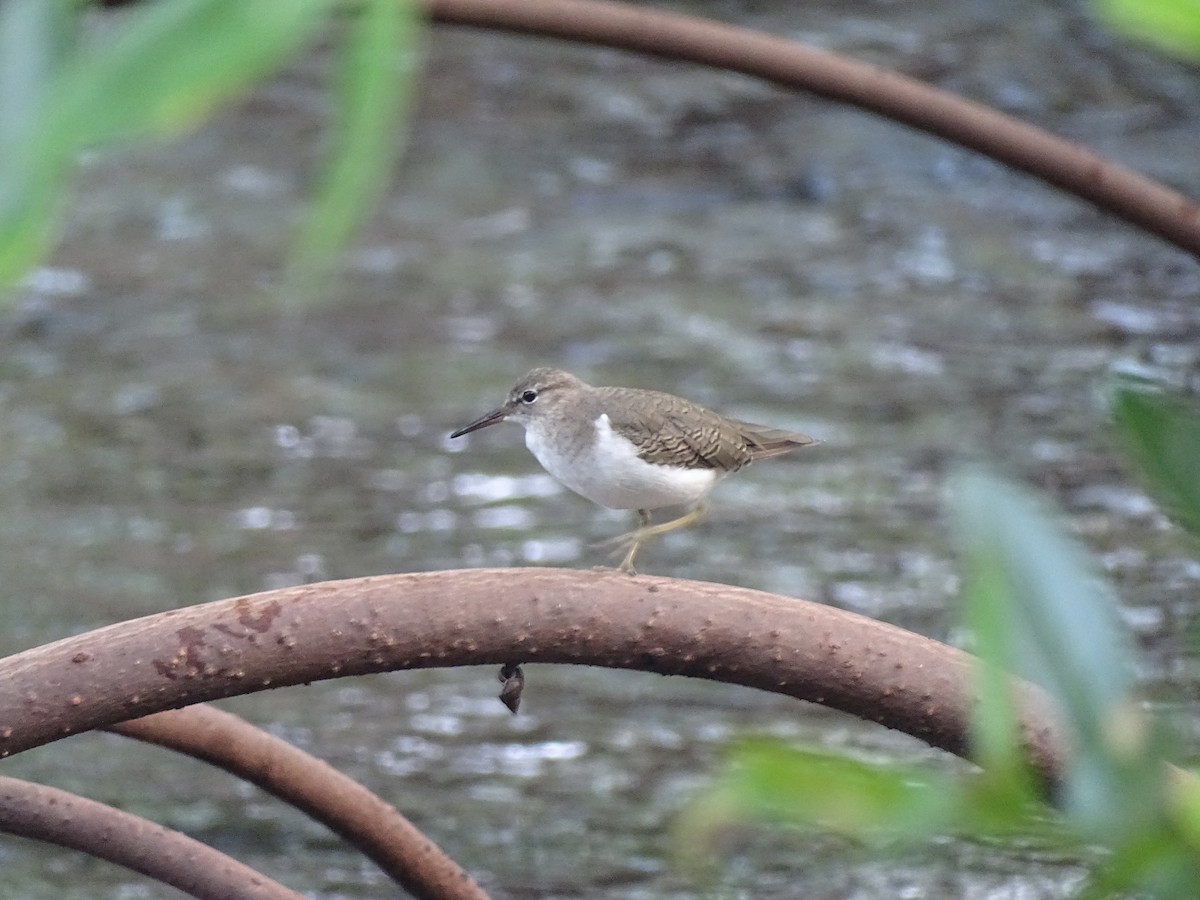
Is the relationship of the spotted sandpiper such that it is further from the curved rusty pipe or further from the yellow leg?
the curved rusty pipe

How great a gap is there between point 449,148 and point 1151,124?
11.4 feet

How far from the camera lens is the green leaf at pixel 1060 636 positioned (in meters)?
0.42

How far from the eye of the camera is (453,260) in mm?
7117

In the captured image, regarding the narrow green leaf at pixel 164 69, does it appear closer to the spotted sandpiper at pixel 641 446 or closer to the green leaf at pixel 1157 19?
the green leaf at pixel 1157 19

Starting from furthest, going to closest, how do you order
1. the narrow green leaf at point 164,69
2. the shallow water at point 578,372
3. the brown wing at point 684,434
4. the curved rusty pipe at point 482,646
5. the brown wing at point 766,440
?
the shallow water at point 578,372 → the brown wing at point 766,440 → the brown wing at point 684,434 → the curved rusty pipe at point 482,646 → the narrow green leaf at point 164,69

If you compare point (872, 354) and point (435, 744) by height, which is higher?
point (872, 354)

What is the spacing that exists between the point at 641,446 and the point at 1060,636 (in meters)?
2.42

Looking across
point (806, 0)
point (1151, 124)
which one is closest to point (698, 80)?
point (806, 0)

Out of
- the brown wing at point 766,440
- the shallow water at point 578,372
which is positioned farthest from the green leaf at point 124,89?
the brown wing at point 766,440

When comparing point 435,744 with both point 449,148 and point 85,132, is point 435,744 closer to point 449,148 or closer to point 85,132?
point 85,132

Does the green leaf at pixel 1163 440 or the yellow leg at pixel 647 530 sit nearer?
the green leaf at pixel 1163 440

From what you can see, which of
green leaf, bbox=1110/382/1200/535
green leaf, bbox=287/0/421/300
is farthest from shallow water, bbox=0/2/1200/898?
green leaf, bbox=287/0/421/300

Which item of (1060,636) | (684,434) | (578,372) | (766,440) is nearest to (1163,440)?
(1060,636)

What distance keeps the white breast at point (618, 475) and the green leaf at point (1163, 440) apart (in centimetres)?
228
